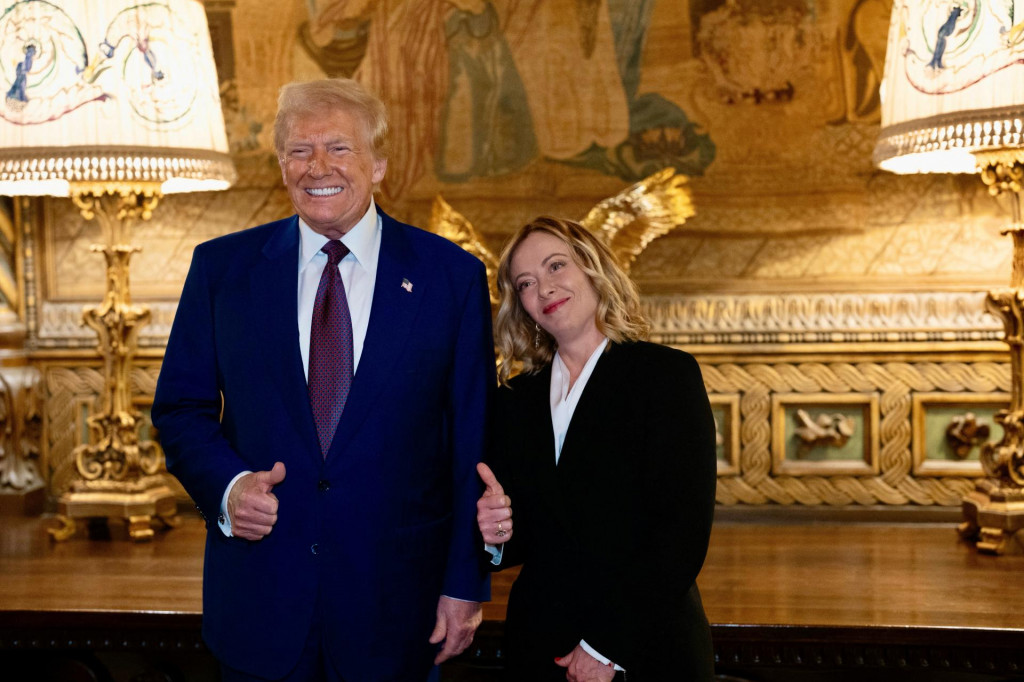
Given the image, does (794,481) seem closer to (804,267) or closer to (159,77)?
(804,267)

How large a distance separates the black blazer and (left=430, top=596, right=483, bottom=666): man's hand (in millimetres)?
107

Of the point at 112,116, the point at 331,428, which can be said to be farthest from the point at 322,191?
the point at 112,116

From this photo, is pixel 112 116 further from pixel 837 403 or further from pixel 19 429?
pixel 837 403

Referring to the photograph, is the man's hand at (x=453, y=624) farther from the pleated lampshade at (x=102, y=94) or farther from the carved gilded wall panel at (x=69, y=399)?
the carved gilded wall panel at (x=69, y=399)

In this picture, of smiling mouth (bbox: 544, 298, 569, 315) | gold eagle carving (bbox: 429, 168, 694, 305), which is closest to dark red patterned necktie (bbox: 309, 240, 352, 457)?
smiling mouth (bbox: 544, 298, 569, 315)

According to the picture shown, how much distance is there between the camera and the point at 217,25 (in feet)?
12.3

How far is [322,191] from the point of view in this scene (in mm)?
1915

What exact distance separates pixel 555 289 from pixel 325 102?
1.94 ft

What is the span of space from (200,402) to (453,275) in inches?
22.4

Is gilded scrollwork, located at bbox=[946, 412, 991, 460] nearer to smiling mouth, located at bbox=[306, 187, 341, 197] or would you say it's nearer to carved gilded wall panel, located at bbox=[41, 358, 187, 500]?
smiling mouth, located at bbox=[306, 187, 341, 197]

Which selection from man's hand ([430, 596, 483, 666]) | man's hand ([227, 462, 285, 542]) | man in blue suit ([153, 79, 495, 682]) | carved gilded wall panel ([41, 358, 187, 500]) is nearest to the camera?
man's hand ([227, 462, 285, 542])

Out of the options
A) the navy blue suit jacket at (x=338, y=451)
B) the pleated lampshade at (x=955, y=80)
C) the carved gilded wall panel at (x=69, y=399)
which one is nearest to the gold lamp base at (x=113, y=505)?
the carved gilded wall panel at (x=69, y=399)

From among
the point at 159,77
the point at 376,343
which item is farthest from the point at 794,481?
the point at 159,77

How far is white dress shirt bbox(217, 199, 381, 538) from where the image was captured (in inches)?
76.7
